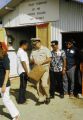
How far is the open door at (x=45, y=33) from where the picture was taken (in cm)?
1212

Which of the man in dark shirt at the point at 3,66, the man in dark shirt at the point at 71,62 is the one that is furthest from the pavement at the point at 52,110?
the man in dark shirt at the point at 3,66

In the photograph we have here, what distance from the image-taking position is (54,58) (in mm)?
10438

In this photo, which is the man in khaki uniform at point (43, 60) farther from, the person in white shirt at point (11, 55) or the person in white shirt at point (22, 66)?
the person in white shirt at point (11, 55)

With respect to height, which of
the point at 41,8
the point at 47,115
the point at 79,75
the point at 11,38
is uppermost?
the point at 41,8

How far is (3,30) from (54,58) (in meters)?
4.42

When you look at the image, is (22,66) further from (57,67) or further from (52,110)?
(52,110)

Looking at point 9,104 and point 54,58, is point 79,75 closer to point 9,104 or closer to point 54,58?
point 54,58

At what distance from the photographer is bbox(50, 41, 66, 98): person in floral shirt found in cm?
1036

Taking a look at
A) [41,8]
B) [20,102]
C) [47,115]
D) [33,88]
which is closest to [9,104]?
[47,115]

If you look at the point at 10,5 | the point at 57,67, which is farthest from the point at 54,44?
the point at 10,5

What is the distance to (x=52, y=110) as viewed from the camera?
9.12 meters

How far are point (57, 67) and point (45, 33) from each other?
2.37 metres

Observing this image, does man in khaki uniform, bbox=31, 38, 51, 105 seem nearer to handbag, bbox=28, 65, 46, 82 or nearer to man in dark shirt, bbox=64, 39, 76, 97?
handbag, bbox=28, 65, 46, 82

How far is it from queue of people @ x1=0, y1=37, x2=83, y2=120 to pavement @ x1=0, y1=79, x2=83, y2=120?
28 centimetres
